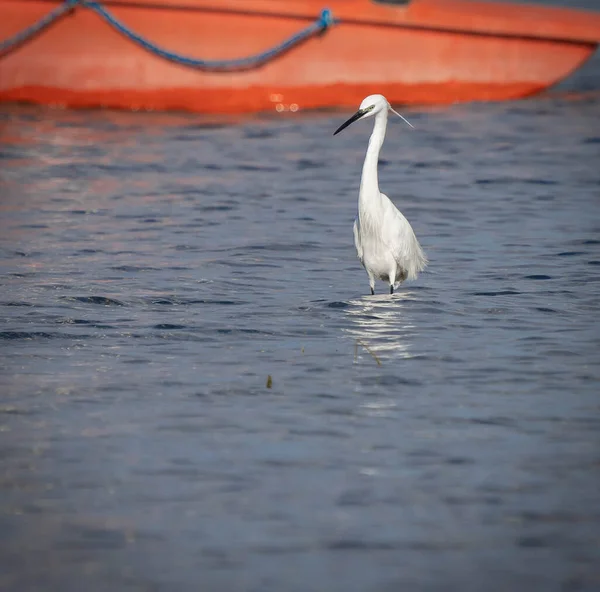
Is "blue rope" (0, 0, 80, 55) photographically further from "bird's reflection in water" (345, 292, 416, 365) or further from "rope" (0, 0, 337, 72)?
"bird's reflection in water" (345, 292, 416, 365)

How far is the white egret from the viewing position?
933 cm

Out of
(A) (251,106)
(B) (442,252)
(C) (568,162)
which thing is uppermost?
(A) (251,106)

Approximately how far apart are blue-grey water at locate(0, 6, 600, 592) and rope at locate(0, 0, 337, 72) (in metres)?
4.23

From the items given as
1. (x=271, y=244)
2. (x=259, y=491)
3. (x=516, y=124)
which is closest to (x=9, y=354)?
(x=259, y=491)

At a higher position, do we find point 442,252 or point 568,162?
point 568,162

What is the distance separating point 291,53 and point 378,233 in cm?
1036

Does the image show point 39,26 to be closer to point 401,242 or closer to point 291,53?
point 291,53

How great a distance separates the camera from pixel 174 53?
1884cm

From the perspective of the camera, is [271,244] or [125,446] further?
[271,244]

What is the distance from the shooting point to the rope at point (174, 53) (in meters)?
18.1

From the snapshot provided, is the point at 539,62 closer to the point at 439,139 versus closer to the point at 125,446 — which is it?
the point at 439,139

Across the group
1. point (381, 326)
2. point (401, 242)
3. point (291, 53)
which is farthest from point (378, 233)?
point (291, 53)

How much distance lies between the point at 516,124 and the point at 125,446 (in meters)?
14.1

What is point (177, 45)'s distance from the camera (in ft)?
61.6
